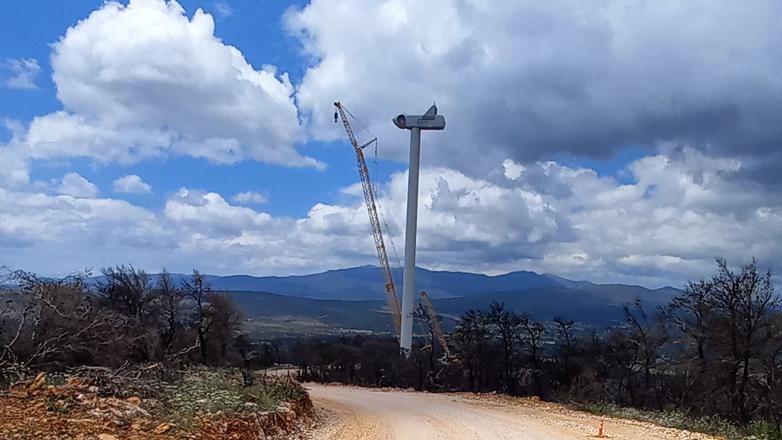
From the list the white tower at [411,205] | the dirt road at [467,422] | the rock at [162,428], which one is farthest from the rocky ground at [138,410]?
the white tower at [411,205]

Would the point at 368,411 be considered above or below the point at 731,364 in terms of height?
below

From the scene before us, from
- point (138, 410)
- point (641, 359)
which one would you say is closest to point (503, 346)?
point (641, 359)

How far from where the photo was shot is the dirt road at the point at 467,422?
56.6 feet

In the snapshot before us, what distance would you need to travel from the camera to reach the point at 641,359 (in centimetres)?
3328

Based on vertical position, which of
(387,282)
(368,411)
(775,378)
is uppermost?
(387,282)

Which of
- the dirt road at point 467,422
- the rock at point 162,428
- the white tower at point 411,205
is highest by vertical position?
the white tower at point 411,205

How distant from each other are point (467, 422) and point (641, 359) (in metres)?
16.2

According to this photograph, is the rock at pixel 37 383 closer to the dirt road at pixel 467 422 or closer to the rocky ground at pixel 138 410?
the rocky ground at pixel 138 410

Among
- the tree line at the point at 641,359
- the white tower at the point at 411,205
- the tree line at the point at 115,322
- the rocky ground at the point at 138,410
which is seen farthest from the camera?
the white tower at the point at 411,205

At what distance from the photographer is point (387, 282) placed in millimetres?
83750

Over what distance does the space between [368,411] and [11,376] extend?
11096 mm

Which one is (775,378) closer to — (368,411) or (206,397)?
(368,411)

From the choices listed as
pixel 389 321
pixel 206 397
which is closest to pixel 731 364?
pixel 206 397

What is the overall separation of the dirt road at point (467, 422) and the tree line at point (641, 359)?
3.10 meters
